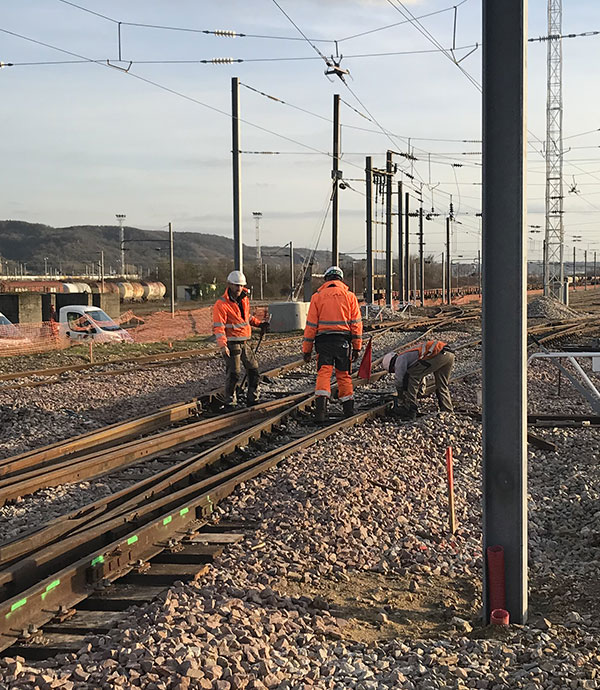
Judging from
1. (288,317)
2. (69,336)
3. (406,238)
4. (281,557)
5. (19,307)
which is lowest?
(281,557)

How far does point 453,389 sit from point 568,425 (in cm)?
373

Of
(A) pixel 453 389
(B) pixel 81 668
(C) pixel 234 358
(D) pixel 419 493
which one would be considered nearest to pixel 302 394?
(C) pixel 234 358

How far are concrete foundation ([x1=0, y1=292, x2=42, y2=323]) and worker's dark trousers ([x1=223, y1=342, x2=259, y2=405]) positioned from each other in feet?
100

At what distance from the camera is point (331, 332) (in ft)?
38.9

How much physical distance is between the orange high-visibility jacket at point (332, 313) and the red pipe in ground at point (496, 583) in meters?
6.65

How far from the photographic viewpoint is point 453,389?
1534 centimetres

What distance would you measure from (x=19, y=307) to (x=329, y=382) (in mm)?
32667

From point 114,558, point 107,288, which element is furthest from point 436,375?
point 107,288

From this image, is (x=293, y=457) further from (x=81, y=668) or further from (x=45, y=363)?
(x=45, y=363)

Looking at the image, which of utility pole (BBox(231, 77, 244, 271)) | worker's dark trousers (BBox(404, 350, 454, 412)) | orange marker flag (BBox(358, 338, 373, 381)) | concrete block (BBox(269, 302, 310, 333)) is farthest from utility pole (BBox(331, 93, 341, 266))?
worker's dark trousers (BBox(404, 350, 454, 412))

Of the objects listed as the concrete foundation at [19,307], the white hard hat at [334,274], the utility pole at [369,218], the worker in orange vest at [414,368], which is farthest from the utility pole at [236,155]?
the concrete foundation at [19,307]

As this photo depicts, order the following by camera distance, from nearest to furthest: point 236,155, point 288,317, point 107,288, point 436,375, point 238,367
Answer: point 436,375 → point 238,367 → point 236,155 → point 288,317 → point 107,288

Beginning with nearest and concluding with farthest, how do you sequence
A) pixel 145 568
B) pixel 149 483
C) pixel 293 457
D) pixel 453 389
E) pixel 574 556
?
pixel 145 568
pixel 574 556
pixel 149 483
pixel 293 457
pixel 453 389

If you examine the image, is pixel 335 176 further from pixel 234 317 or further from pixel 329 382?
pixel 329 382
